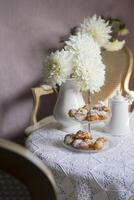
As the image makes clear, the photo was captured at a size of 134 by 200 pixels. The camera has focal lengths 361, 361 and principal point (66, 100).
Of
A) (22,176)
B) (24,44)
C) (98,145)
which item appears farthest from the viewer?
(24,44)

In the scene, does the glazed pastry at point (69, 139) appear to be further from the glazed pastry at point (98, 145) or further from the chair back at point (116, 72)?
the chair back at point (116, 72)

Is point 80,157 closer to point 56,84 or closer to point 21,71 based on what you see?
point 56,84

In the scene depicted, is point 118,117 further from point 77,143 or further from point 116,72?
point 116,72

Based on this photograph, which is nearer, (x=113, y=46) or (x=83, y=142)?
(x=83, y=142)

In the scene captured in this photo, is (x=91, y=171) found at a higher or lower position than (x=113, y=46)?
lower

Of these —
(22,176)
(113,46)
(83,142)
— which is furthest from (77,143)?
(113,46)

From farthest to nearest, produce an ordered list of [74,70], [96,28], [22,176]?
[96,28], [74,70], [22,176]

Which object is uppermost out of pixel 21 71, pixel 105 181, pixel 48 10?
pixel 48 10

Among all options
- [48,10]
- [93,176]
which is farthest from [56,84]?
[48,10]
